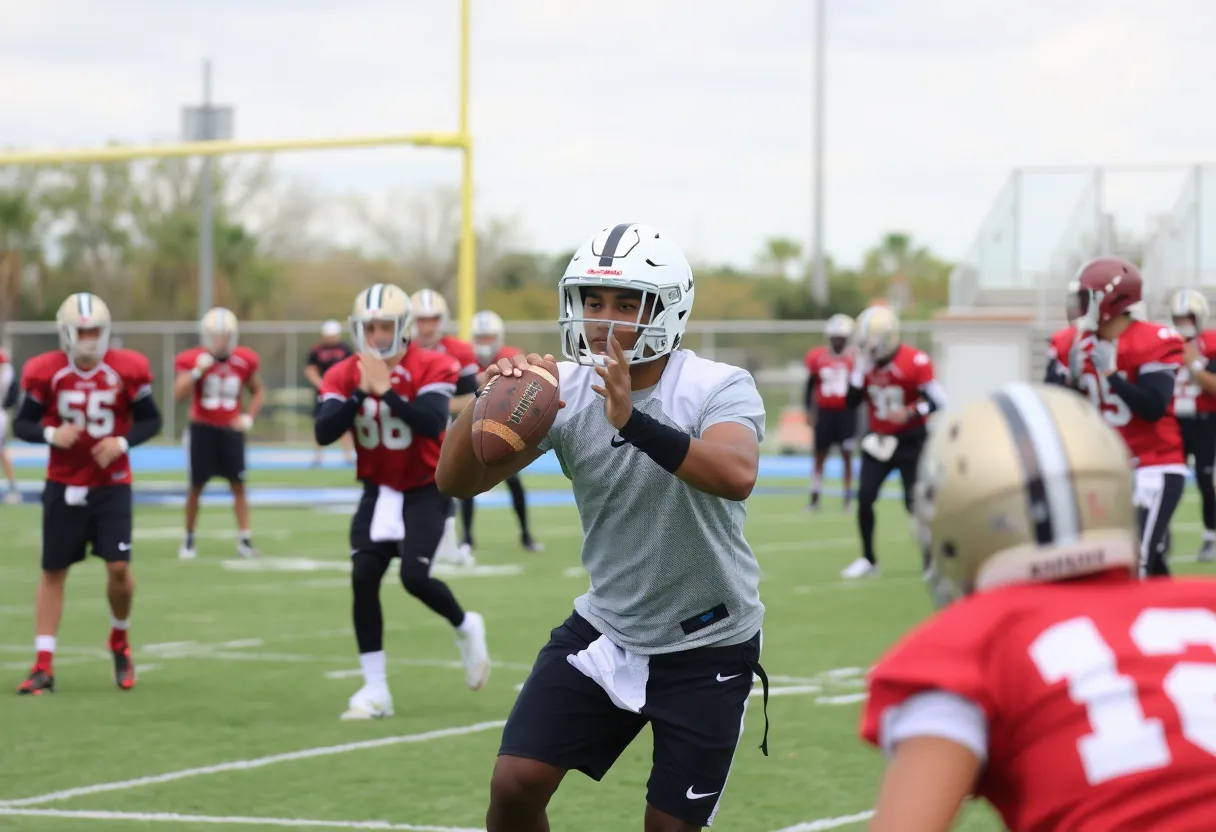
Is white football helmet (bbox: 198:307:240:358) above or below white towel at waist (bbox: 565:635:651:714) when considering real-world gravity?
above

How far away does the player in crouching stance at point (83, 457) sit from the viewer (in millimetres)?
8266

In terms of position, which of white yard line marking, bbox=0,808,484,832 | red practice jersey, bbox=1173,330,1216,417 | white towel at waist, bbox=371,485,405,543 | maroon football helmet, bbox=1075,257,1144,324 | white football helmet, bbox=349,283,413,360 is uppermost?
maroon football helmet, bbox=1075,257,1144,324

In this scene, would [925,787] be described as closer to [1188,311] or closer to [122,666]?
[122,666]

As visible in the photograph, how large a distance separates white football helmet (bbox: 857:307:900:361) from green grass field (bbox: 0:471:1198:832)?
5.46ft

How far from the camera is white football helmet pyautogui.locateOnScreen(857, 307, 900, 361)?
512 inches

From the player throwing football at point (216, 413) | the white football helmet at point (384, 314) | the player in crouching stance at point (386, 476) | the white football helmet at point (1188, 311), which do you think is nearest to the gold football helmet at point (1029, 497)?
the player in crouching stance at point (386, 476)

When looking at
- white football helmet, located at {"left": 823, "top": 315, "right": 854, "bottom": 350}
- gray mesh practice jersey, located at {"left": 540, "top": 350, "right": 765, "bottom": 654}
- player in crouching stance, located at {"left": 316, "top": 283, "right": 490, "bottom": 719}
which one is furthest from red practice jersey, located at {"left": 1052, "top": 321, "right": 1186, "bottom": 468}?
white football helmet, located at {"left": 823, "top": 315, "right": 854, "bottom": 350}

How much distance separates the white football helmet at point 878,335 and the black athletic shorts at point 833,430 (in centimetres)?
541

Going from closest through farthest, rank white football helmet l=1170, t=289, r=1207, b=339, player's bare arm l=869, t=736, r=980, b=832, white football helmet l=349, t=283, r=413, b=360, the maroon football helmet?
player's bare arm l=869, t=736, r=980, b=832 < white football helmet l=349, t=283, r=413, b=360 < the maroon football helmet < white football helmet l=1170, t=289, r=1207, b=339

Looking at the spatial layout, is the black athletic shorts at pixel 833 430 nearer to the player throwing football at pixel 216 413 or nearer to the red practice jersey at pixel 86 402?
the player throwing football at pixel 216 413

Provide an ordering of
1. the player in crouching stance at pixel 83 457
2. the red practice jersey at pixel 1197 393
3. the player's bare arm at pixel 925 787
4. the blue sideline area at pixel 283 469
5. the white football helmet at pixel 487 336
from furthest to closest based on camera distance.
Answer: the blue sideline area at pixel 283 469 < the white football helmet at pixel 487 336 < the red practice jersey at pixel 1197 393 < the player in crouching stance at pixel 83 457 < the player's bare arm at pixel 925 787

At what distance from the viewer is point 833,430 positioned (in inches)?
747

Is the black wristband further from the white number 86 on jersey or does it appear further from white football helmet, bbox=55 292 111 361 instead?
white football helmet, bbox=55 292 111 361

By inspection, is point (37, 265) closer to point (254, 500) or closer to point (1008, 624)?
point (254, 500)
